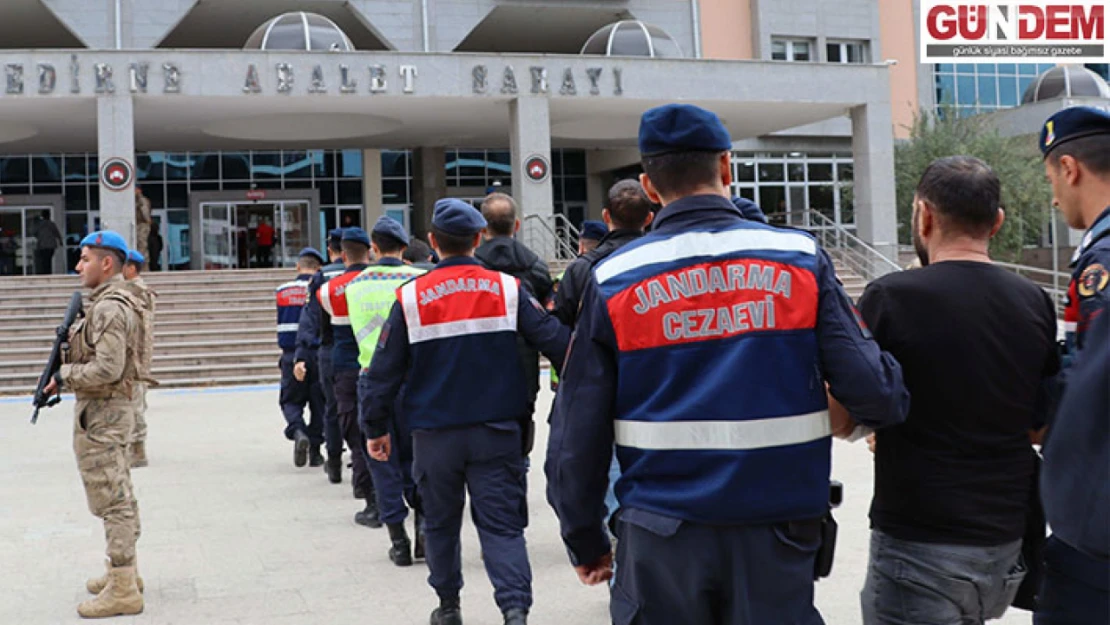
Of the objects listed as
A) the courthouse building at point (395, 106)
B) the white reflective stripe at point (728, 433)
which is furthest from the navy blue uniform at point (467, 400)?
the courthouse building at point (395, 106)

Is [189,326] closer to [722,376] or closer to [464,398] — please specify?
[464,398]

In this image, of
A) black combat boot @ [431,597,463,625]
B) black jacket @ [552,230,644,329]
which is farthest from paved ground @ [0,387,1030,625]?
black jacket @ [552,230,644,329]

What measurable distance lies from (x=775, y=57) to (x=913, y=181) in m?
6.28

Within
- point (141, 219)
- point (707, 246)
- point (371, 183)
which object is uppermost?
point (371, 183)

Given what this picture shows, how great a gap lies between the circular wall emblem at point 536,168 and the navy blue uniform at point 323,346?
15500 mm

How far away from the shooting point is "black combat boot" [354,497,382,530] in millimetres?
7500

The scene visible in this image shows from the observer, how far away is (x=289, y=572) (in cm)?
629

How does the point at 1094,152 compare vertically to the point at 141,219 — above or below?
below

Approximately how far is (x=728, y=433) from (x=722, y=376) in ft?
0.44

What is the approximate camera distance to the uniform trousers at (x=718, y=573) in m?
2.63

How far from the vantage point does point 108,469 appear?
17.7ft

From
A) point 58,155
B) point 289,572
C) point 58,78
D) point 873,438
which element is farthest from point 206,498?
point 58,155

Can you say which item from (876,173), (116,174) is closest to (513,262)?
(116,174)

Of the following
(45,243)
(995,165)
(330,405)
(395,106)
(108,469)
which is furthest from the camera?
(995,165)
